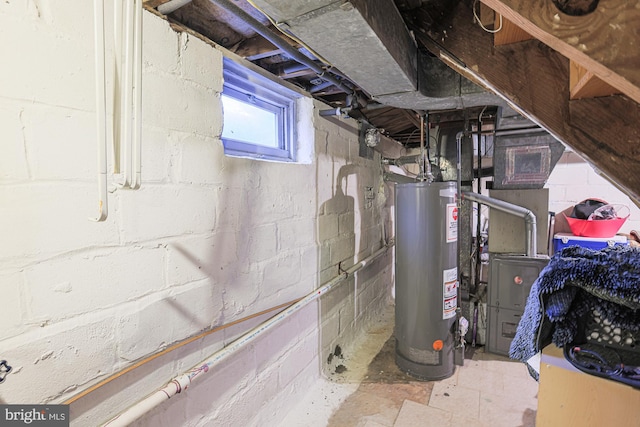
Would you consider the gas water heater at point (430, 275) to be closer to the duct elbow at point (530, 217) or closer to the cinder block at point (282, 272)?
the duct elbow at point (530, 217)

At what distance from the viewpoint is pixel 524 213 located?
7.07 ft

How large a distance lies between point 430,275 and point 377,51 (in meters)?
1.45

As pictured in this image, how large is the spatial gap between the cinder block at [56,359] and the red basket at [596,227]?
3.93m

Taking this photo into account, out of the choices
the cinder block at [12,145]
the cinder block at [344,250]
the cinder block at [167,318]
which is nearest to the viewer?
the cinder block at [12,145]

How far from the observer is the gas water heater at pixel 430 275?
6.45 ft

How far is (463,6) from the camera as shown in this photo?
1116 mm

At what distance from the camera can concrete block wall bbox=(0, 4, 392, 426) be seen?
2.37ft

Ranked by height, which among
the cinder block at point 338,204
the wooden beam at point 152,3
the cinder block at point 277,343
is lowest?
the cinder block at point 277,343

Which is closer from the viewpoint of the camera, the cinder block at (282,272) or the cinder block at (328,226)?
the cinder block at (282,272)

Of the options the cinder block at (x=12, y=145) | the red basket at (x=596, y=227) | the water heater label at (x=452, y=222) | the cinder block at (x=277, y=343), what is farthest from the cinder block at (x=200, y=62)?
the red basket at (x=596, y=227)

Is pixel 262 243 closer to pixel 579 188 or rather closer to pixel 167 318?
pixel 167 318

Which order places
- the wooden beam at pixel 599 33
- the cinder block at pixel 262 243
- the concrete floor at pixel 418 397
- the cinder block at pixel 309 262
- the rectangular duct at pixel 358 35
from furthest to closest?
the cinder block at pixel 309 262 → the concrete floor at pixel 418 397 → the cinder block at pixel 262 243 → the rectangular duct at pixel 358 35 → the wooden beam at pixel 599 33

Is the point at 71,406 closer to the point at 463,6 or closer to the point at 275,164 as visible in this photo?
the point at 275,164

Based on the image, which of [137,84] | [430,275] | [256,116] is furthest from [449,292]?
[137,84]
